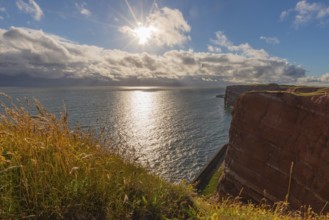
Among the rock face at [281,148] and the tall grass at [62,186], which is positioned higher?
the tall grass at [62,186]

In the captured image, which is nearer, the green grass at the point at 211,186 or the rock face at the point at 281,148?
the rock face at the point at 281,148

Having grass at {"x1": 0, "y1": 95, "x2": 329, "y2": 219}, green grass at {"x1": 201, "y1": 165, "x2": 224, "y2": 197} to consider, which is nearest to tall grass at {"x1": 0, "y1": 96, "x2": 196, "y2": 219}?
grass at {"x1": 0, "y1": 95, "x2": 329, "y2": 219}

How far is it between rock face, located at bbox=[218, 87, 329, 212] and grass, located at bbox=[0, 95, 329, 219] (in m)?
21.4

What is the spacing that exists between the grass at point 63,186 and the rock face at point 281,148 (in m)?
21.4

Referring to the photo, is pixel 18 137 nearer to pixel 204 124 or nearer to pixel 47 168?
pixel 47 168

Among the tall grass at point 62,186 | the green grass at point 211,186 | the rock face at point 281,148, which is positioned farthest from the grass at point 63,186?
the green grass at point 211,186

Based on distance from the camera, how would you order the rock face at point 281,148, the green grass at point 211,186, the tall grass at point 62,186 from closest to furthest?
the tall grass at point 62,186
the rock face at point 281,148
the green grass at point 211,186

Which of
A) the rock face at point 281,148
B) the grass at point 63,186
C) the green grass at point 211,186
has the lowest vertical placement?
the green grass at point 211,186

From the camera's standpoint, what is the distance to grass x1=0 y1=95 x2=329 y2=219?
387cm

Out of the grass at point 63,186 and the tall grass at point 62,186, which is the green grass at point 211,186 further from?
the tall grass at point 62,186

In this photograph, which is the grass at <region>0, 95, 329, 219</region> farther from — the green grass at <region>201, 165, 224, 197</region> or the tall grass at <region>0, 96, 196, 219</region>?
the green grass at <region>201, 165, 224, 197</region>

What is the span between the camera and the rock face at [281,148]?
25.1 m

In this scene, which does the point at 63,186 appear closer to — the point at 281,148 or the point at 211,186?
the point at 281,148

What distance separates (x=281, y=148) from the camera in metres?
29.1
